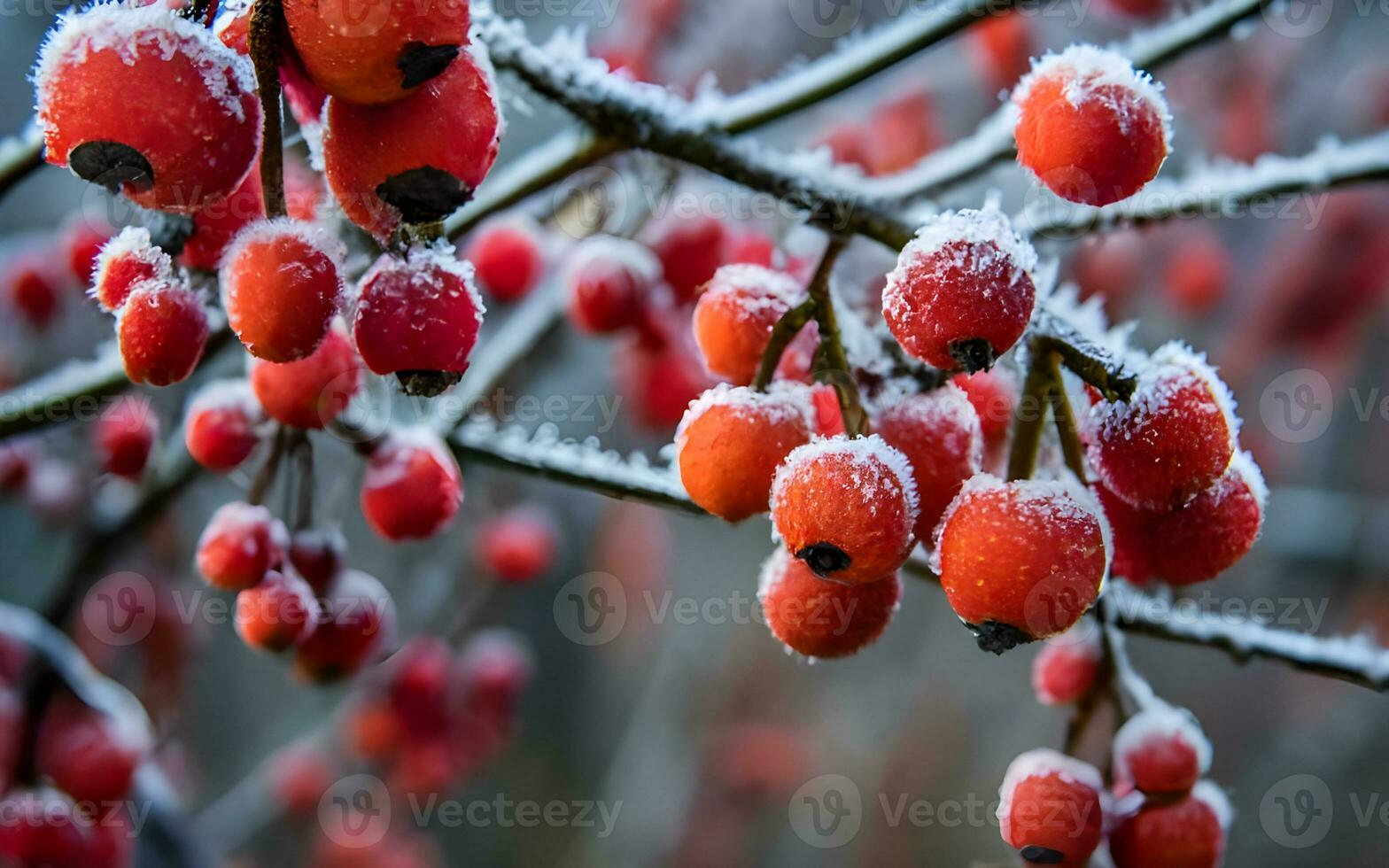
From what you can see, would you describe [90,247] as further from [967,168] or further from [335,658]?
[967,168]

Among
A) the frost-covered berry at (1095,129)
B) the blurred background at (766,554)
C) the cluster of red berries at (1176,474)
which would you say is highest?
the frost-covered berry at (1095,129)

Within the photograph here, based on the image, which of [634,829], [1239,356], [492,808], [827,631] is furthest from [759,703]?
[827,631]

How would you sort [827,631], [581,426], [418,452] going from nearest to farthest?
[827,631], [418,452], [581,426]

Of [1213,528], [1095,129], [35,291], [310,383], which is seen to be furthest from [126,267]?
[35,291]

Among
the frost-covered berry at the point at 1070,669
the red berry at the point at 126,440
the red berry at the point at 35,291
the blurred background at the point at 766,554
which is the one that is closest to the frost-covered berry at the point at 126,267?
the red berry at the point at 126,440

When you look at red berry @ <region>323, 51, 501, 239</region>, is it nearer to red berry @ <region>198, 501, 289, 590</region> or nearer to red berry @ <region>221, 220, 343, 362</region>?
red berry @ <region>221, 220, 343, 362</region>

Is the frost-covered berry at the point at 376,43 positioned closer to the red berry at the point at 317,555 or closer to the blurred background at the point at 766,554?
the red berry at the point at 317,555

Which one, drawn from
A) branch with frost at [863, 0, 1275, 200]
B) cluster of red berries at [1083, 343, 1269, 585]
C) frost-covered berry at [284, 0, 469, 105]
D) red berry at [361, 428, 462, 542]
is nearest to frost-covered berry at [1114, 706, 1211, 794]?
cluster of red berries at [1083, 343, 1269, 585]
